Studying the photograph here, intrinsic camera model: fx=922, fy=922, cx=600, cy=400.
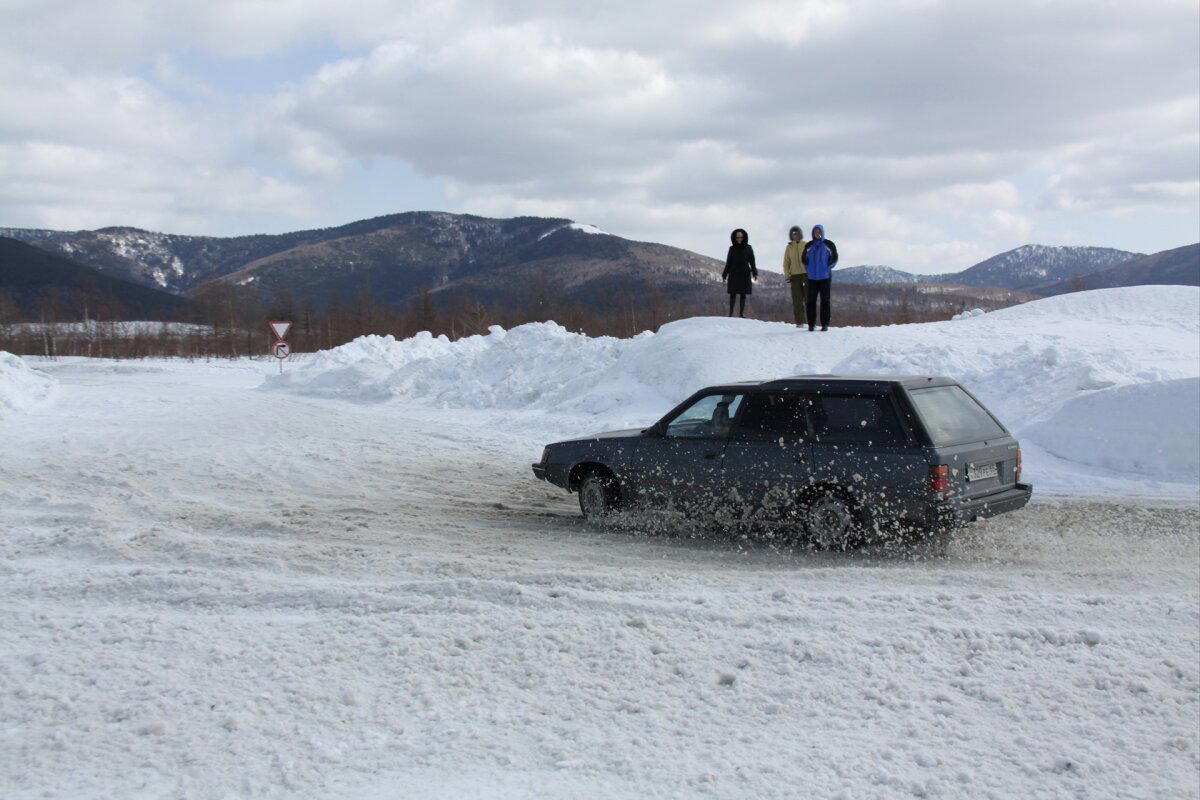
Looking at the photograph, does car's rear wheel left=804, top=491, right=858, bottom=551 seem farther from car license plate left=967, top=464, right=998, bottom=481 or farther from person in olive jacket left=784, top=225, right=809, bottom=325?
person in olive jacket left=784, top=225, right=809, bottom=325

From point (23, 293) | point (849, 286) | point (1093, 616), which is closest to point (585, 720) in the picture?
point (1093, 616)

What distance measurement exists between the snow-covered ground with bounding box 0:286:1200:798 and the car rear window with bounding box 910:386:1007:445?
995 millimetres

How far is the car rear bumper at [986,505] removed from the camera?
734 cm

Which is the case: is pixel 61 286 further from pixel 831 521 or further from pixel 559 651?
pixel 559 651

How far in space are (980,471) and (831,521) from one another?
1.30 m

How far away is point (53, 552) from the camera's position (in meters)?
7.46

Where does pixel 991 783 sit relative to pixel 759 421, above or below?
below

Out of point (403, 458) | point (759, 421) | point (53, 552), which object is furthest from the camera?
point (403, 458)

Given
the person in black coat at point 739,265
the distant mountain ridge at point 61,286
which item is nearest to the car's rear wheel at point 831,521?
the person in black coat at point 739,265

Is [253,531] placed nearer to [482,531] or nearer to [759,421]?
[482,531]

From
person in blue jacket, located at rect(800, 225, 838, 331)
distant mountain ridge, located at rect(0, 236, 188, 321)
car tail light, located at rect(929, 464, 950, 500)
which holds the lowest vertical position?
car tail light, located at rect(929, 464, 950, 500)

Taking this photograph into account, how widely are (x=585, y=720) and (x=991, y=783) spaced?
1859mm

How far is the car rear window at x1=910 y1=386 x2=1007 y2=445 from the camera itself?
25.1 ft

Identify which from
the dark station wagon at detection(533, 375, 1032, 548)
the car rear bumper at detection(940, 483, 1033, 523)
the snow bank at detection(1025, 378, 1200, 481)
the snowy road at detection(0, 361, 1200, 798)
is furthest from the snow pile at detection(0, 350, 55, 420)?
the snow bank at detection(1025, 378, 1200, 481)
